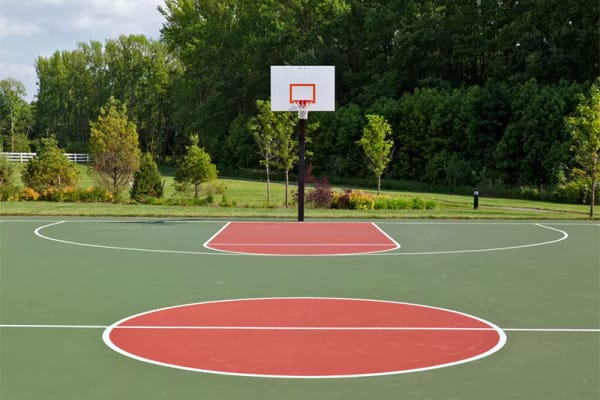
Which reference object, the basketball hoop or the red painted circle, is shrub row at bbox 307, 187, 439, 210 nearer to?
the basketball hoop

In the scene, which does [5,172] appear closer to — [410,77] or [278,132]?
[278,132]

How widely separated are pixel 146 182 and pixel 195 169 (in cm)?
211

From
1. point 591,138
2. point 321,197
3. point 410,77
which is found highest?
point 410,77

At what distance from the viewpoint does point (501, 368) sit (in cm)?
706

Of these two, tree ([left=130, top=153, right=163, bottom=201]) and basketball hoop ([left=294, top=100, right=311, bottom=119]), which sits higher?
basketball hoop ([left=294, top=100, right=311, bottom=119])

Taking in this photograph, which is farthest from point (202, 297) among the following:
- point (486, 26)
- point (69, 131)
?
point (69, 131)

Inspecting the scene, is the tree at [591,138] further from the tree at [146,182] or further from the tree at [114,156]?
the tree at [114,156]

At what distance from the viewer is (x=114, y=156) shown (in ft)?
102

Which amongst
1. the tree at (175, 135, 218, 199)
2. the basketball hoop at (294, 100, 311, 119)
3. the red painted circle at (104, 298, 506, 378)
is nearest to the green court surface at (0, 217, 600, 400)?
the red painted circle at (104, 298, 506, 378)

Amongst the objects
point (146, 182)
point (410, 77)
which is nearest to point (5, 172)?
point (146, 182)

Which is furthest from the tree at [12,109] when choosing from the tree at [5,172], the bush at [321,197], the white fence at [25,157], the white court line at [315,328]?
the white court line at [315,328]

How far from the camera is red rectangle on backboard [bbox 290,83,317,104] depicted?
2331 cm

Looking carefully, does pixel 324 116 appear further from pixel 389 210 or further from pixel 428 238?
pixel 428 238

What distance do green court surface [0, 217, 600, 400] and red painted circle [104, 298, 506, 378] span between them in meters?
0.24
